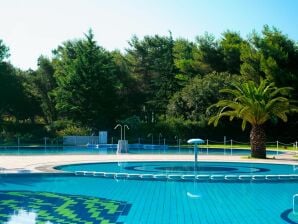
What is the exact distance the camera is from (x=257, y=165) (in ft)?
70.3

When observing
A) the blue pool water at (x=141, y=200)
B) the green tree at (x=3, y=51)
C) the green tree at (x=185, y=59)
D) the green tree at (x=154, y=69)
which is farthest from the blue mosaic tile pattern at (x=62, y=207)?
the green tree at (x=154, y=69)

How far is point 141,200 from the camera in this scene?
11992mm

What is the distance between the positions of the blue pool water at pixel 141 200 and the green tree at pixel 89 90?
24928 millimetres

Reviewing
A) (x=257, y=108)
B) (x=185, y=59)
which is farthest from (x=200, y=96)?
(x=257, y=108)

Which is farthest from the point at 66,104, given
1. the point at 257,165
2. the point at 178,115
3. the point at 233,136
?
the point at 257,165

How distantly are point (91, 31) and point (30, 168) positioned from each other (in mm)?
26625

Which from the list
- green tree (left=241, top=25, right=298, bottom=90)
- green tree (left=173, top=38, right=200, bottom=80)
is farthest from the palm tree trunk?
green tree (left=173, top=38, right=200, bottom=80)

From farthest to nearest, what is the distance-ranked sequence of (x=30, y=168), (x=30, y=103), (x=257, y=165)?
(x=30, y=103) → (x=257, y=165) → (x=30, y=168)

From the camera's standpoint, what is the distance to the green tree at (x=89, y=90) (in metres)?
41.1

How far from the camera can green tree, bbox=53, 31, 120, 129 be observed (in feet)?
135

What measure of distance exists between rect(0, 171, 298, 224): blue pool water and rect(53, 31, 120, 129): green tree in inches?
981

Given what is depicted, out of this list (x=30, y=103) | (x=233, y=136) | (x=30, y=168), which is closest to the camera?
(x=30, y=168)

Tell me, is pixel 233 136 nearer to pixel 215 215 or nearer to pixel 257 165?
pixel 257 165

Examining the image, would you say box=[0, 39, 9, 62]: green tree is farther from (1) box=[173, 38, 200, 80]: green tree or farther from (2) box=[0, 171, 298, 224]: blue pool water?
(2) box=[0, 171, 298, 224]: blue pool water
